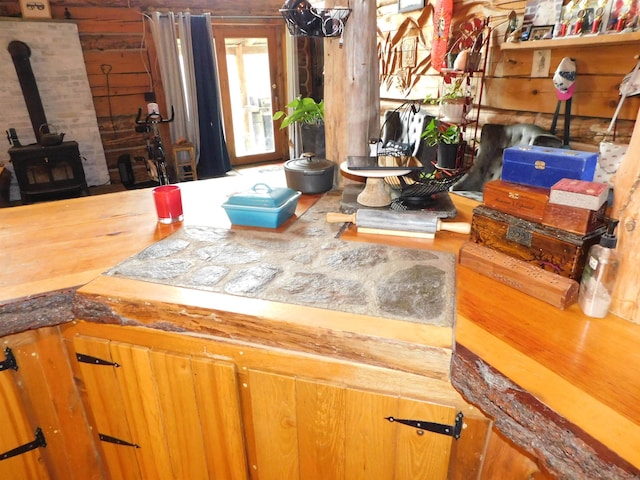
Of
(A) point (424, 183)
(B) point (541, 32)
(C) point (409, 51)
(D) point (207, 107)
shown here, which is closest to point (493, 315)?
(A) point (424, 183)

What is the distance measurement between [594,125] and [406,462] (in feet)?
8.06

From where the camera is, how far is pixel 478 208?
1209 millimetres

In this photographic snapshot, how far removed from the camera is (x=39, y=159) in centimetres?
461

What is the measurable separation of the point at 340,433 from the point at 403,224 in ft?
2.36

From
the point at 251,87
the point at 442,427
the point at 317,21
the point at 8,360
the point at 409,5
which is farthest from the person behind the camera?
the point at 251,87

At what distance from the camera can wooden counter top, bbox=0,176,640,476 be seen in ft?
2.47

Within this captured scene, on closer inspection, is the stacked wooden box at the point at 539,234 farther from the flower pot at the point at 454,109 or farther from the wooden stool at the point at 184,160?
the wooden stool at the point at 184,160

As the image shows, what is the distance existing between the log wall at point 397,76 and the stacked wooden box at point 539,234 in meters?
1.80

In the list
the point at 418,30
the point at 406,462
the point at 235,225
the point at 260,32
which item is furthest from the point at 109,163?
the point at 406,462

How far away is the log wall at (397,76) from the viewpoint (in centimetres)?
250

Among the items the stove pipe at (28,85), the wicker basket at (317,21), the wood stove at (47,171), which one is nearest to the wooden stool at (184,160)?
the wood stove at (47,171)

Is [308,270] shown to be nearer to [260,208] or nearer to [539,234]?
[260,208]

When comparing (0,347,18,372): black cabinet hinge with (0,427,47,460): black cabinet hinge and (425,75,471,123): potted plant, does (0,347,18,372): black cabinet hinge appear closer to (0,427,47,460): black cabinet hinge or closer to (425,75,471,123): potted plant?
(0,427,47,460): black cabinet hinge

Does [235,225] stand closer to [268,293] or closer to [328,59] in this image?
[268,293]
